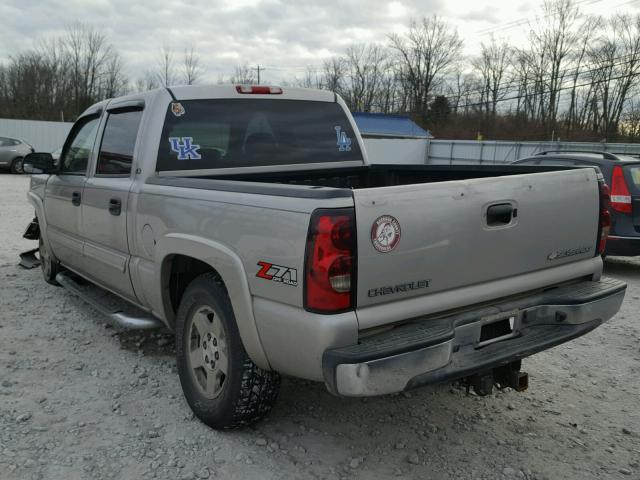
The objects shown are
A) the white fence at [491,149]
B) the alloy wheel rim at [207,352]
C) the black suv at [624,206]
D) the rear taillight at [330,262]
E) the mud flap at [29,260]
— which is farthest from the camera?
the white fence at [491,149]

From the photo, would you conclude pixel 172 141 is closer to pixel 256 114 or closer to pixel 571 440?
pixel 256 114

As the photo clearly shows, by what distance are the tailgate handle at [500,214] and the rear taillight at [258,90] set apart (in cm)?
209

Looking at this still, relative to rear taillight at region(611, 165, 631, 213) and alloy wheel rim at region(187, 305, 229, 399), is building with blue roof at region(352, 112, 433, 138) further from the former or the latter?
alloy wheel rim at region(187, 305, 229, 399)

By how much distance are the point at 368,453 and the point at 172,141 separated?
2.26 meters

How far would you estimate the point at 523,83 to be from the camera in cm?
4591

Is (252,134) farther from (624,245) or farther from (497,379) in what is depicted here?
(624,245)

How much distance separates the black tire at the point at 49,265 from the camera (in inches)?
219

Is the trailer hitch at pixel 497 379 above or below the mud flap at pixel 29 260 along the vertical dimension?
above

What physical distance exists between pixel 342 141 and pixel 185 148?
4.35 feet

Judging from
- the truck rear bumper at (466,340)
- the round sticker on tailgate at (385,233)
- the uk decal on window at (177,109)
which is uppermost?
the uk decal on window at (177,109)

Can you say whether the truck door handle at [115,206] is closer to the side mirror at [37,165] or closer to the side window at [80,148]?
the side window at [80,148]

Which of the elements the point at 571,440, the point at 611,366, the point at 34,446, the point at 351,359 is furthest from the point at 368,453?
the point at 611,366

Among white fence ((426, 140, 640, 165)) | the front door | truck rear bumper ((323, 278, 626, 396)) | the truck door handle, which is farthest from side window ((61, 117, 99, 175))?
white fence ((426, 140, 640, 165))

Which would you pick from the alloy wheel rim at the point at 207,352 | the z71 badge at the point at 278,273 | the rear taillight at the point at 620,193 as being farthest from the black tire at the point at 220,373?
the rear taillight at the point at 620,193
